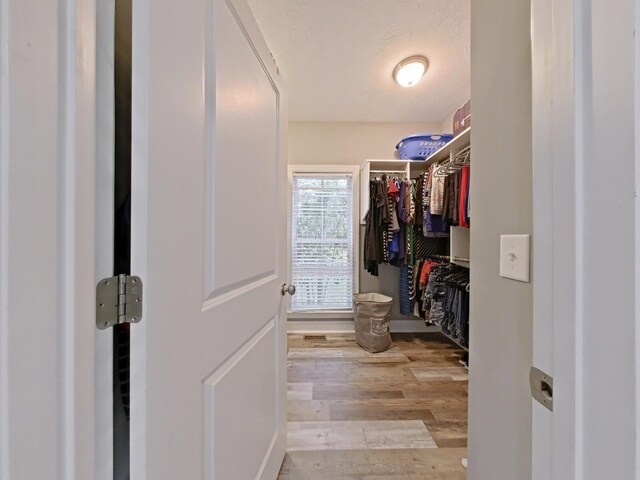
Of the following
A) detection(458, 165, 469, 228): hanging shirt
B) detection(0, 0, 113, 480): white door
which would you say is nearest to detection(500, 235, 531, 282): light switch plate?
detection(0, 0, 113, 480): white door

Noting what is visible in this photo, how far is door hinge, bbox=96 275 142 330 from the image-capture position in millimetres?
408

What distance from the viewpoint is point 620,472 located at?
304mm

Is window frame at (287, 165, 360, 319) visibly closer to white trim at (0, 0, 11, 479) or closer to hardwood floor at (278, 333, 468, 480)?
hardwood floor at (278, 333, 468, 480)

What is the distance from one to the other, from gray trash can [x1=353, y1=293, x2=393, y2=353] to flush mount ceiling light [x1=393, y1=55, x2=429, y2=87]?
6.88 feet

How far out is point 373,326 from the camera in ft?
8.52

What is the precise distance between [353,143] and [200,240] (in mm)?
2868

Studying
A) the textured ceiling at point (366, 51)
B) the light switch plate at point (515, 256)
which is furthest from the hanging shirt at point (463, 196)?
the light switch plate at point (515, 256)

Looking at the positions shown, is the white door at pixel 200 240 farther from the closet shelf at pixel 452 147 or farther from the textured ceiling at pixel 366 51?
the closet shelf at pixel 452 147

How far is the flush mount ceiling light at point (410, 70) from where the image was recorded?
213 cm

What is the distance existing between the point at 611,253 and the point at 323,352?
2.52 meters

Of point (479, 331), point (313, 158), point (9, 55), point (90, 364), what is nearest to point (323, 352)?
point (479, 331)

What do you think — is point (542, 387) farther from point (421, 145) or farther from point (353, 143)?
point (353, 143)

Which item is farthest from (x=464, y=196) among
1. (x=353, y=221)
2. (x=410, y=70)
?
(x=353, y=221)

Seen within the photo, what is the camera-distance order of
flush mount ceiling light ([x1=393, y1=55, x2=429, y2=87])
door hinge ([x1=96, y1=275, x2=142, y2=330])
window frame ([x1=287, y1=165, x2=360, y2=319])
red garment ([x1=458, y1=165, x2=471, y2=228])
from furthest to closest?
window frame ([x1=287, y1=165, x2=360, y2=319]), flush mount ceiling light ([x1=393, y1=55, x2=429, y2=87]), red garment ([x1=458, y1=165, x2=471, y2=228]), door hinge ([x1=96, y1=275, x2=142, y2=330])
